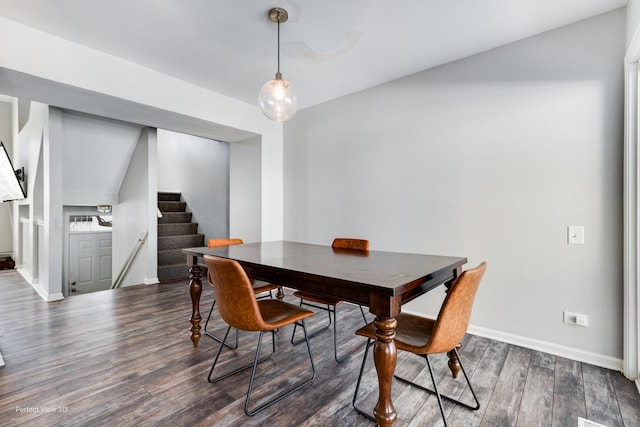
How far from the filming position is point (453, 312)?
1.35m

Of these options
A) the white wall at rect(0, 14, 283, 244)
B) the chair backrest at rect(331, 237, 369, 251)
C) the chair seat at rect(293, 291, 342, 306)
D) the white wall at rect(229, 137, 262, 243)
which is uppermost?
the white wall at rect(0, 14, 283, 244)

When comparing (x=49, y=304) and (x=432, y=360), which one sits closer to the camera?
(x=432, y=360)

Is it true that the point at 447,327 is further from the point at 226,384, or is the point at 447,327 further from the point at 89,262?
the point at 89,262

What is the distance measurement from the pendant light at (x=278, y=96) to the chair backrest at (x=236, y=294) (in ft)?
3.77

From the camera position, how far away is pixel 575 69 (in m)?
2.21

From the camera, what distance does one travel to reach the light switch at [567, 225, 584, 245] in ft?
7.19

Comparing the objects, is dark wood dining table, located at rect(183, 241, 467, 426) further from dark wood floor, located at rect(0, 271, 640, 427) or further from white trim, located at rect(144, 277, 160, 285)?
white trim, located at rect(144, 277, 160, 285)

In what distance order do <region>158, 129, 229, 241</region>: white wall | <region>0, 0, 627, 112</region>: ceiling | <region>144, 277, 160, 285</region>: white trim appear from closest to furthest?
<region>0, 0, 627, 112</region>: ceiling, <region>144, 277, 160, 285</region>: white trim, <region>158, 129, 229, 241</region>: white wall

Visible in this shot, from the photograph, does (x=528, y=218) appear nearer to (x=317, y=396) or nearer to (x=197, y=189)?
(x=317, y=396)

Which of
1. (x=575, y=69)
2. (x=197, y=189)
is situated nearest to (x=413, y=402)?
(x=575, y=69)

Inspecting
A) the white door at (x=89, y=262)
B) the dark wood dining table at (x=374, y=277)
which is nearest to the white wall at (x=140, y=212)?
the white door at (x=89, y=262)

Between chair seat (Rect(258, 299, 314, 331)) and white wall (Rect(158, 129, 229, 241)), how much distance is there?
3.43m

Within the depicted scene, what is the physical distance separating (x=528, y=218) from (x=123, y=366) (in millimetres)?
3235

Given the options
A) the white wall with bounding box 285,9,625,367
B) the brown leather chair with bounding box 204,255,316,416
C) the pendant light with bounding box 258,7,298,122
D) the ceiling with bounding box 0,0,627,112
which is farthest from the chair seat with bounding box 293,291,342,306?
the ceiling with bounding box 0,0,627,112
